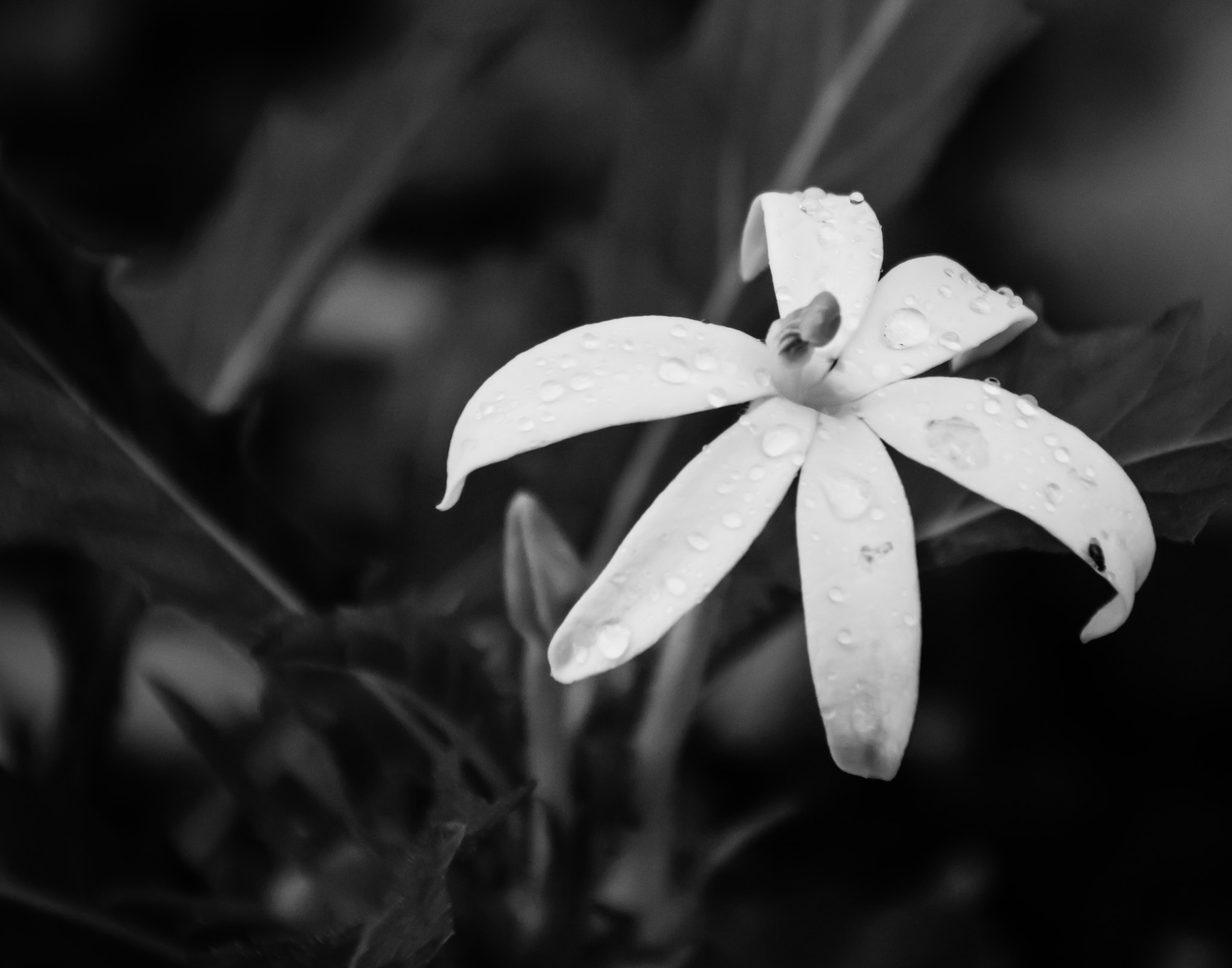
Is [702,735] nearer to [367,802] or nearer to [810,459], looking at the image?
[367,802]

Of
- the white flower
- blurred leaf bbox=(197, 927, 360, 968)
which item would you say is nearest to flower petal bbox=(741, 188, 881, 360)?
the white flower

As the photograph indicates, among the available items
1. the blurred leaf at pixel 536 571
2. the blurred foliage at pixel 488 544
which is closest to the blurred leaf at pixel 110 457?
the blurred foliage at pixel 488 544

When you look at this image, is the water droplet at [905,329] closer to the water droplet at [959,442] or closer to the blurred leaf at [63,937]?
the water droplet at [959,442]

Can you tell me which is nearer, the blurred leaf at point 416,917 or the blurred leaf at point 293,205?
the blurred leaf at point 416,917

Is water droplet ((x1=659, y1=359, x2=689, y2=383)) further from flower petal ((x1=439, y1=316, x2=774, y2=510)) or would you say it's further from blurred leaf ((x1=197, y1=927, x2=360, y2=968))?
blurred leaf ((x1=197, y1=927, x2=360, y2=968))

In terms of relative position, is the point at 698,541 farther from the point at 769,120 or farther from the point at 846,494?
the point at 769,120

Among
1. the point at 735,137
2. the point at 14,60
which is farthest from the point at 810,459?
the point at 14,60

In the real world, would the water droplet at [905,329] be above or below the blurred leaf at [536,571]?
above
